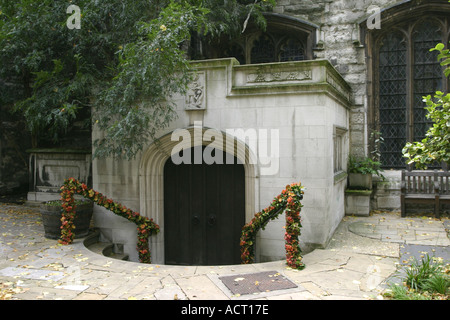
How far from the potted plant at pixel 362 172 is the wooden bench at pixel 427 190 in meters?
0.74

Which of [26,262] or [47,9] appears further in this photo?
[47,9]

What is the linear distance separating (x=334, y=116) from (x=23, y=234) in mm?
7128

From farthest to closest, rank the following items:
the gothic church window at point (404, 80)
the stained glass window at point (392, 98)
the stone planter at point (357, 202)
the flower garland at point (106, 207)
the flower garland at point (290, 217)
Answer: the stained glass window at point (392, 98) → the gothic church window at point (404, 80) → the stone planter at point (357, 202) → the flower garland at point (106, 207) → the flower garland at point (290, 217)

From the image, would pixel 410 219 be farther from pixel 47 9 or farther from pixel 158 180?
pixel 47 9

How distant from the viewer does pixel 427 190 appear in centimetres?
944

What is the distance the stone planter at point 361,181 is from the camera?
9656 mm

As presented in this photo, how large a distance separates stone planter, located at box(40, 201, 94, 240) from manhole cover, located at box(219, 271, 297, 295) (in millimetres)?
3805

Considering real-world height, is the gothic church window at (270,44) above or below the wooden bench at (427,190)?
above

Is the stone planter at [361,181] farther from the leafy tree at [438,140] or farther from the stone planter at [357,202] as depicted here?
the leafy tree at [438,140]

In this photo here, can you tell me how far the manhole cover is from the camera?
477 cm

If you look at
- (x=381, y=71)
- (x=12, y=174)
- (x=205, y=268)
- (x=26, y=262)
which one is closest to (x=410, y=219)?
(x=381, y=71)

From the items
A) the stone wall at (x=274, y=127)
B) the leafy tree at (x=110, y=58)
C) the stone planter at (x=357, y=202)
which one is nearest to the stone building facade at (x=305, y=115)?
the stone wall at (x=274, y=127)

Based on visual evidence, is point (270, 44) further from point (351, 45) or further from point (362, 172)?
Result: point (362, 172)

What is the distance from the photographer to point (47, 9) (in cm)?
827
